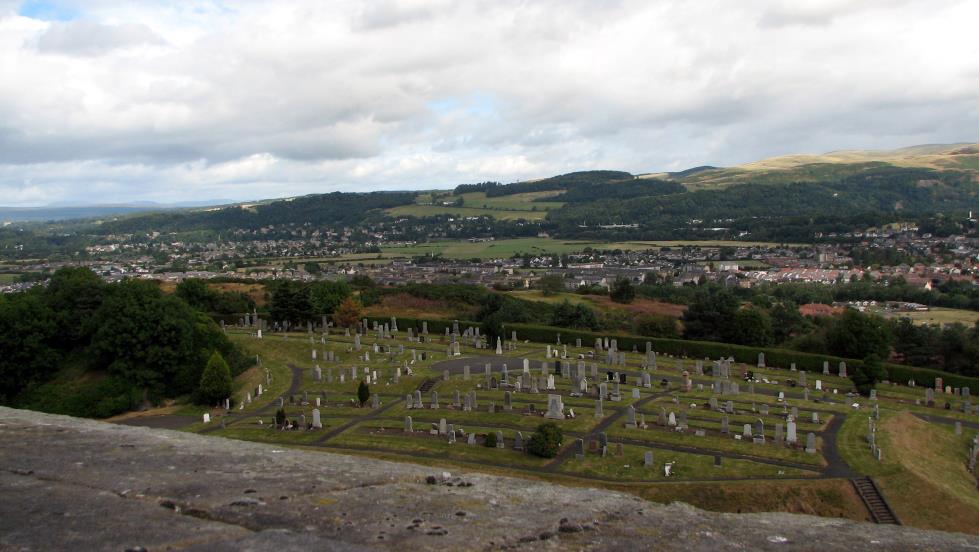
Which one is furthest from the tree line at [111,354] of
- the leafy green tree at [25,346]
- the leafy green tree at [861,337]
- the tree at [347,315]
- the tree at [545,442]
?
the leafy green tree at [861,337]

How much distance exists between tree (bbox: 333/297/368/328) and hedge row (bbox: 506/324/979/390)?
48.6 feet

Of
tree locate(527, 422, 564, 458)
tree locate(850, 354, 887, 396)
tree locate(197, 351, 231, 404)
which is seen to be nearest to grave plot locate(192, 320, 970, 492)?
tree locate(527, 422, 564, 458)

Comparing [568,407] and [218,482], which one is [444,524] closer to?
[218,482]

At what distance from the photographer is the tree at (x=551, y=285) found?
92.0 metres

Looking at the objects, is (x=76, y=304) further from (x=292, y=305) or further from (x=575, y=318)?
(x=575, y=318)

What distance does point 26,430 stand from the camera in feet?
41.0

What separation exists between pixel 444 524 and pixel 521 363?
40000 millimetres

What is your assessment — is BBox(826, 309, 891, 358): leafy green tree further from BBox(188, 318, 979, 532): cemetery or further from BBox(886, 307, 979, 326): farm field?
BBox(886, 307, 979, 326): farm field

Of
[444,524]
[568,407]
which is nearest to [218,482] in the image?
[444,524]

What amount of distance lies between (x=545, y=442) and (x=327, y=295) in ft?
145

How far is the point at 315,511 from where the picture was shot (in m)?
→ 8.71

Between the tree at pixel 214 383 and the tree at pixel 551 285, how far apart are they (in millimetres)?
54436

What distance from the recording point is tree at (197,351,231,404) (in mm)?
40781

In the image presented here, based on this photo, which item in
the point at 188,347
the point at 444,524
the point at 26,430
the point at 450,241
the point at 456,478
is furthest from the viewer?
the point at 450,241
